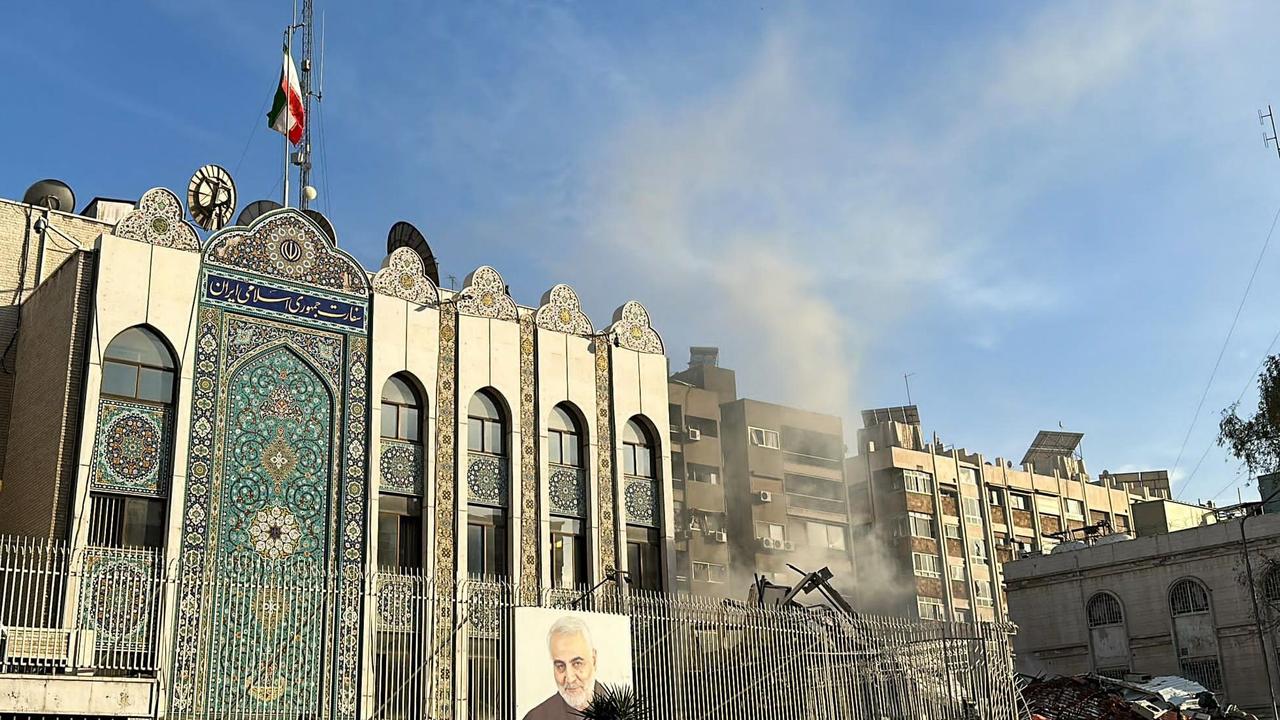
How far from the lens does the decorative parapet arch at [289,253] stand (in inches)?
971

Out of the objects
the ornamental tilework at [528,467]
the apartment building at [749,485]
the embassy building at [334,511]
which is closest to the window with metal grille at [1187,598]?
the apartment building at [749,485]

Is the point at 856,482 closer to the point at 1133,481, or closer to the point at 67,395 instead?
the point at 1133,481

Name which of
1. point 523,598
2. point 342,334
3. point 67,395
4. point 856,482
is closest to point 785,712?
point 523,598

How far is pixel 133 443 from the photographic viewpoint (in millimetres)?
22609

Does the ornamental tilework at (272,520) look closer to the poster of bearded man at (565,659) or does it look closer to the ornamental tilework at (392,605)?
the ornamental tilework at (392,605)

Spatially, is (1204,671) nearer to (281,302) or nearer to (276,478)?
(276,478)

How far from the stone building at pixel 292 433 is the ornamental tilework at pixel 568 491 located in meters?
0.05

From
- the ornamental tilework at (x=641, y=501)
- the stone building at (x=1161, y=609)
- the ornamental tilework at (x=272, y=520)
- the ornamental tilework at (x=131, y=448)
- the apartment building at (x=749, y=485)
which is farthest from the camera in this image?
the apartment building at (x=749, y=485)

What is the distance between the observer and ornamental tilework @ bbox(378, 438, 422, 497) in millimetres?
25516

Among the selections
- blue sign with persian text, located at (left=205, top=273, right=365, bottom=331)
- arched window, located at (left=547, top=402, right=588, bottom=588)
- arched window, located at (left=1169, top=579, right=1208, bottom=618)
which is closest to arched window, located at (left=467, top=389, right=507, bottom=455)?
arched window, located at (left=547, top=402, right=588, bottom=588)

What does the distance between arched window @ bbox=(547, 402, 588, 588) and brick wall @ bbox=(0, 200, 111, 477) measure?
10298 mm

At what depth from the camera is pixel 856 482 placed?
63.1 m

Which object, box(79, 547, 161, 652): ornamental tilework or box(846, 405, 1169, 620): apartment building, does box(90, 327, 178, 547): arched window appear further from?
box(846, 405, 1169, 620): apartment building

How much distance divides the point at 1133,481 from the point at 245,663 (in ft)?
227
